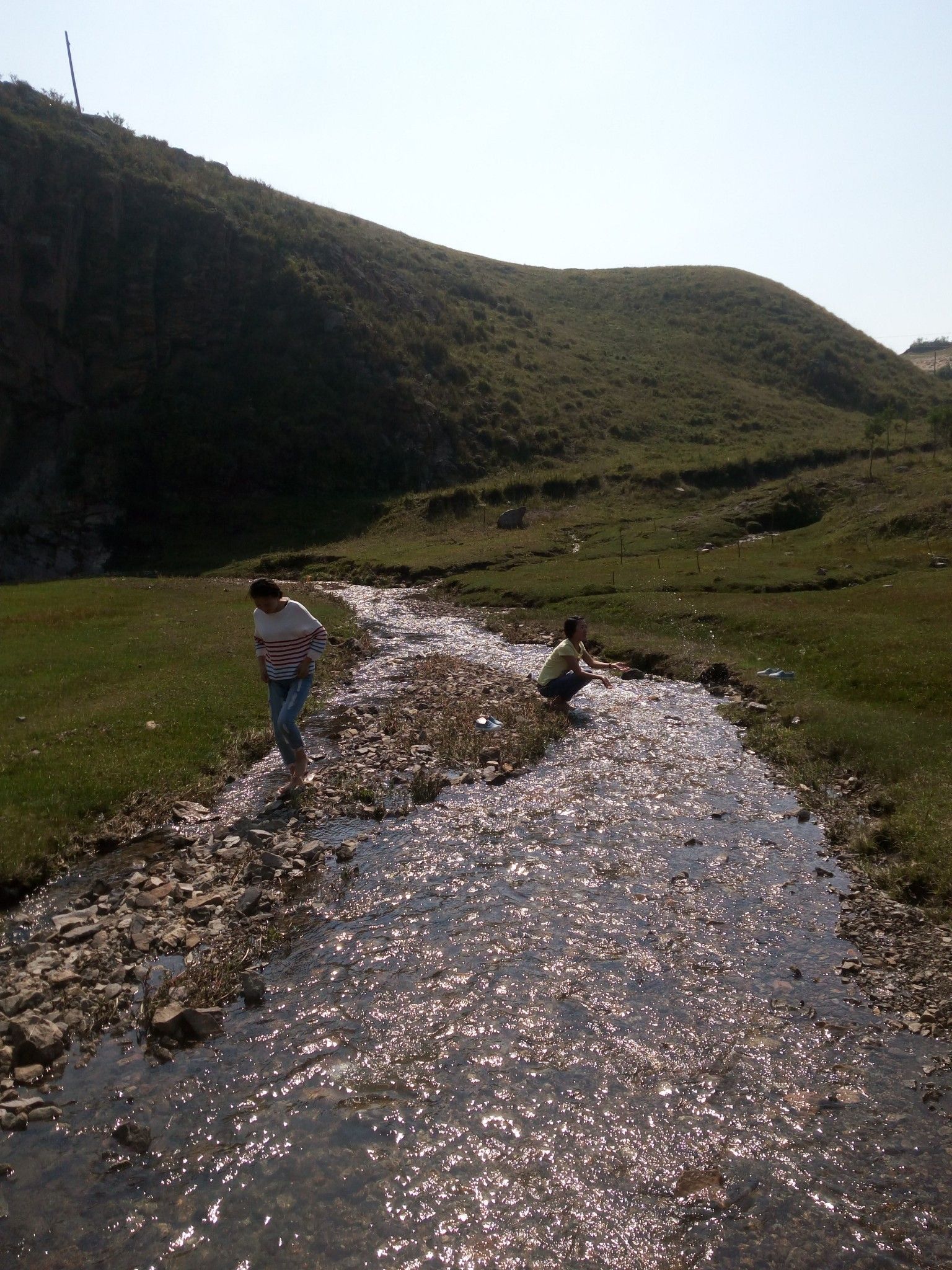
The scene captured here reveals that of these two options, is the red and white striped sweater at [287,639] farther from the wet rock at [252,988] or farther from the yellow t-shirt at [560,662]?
the yellow t-shirt at [560,662]

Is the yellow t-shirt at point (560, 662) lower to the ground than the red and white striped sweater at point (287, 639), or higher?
lower

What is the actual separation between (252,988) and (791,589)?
3577 centimetres

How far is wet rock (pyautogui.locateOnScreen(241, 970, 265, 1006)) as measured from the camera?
10.4 meters

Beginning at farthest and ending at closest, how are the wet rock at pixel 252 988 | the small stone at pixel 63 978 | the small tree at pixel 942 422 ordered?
the small tree at pixel 942 422 < the small stone at pixel 63 978 < the wet rock at pixel 252 988

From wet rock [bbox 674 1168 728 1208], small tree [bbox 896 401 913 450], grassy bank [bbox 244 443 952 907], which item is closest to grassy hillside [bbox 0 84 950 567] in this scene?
small tree [bbox 896 401 913 450]

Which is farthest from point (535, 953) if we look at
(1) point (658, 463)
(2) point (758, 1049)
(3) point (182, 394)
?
(3) point (182, 394)

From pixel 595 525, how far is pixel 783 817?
50258 millimetres

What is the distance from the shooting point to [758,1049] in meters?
9.51

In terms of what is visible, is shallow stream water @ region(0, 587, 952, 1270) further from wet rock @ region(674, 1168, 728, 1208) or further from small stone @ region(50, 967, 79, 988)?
small stone @ region(50, 967, 79, 988)

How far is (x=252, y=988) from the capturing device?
10.5 m

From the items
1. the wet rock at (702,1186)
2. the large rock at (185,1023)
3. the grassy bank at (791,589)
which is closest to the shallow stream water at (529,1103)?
the wet rock at (702,1186)

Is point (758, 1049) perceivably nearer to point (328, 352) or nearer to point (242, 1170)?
point (242, 1170)

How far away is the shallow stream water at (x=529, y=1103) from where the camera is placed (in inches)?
283

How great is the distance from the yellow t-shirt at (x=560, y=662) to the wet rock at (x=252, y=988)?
1385 cm
